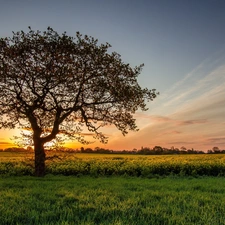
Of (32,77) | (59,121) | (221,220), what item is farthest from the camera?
(59,121)

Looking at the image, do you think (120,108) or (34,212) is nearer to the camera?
(34,212)

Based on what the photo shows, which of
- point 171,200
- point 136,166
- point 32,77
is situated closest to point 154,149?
point 136,166

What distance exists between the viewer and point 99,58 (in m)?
22.8

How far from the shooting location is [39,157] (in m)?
23.3

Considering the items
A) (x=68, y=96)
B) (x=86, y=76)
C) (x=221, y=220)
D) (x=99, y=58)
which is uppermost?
(x=99, y=58)

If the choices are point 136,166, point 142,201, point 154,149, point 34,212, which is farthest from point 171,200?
point 154,149

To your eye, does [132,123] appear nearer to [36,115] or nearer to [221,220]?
[36,115]

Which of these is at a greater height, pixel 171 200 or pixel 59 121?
pixel 59 121

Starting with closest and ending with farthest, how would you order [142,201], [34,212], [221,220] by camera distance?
[221,220], [34,212], [142,201]

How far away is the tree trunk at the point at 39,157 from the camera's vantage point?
2319cm

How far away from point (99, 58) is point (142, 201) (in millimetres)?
14612

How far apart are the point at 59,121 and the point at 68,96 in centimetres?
223

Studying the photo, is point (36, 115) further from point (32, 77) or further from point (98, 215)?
point (98, 215)

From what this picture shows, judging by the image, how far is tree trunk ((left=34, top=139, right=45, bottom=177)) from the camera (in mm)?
23188
